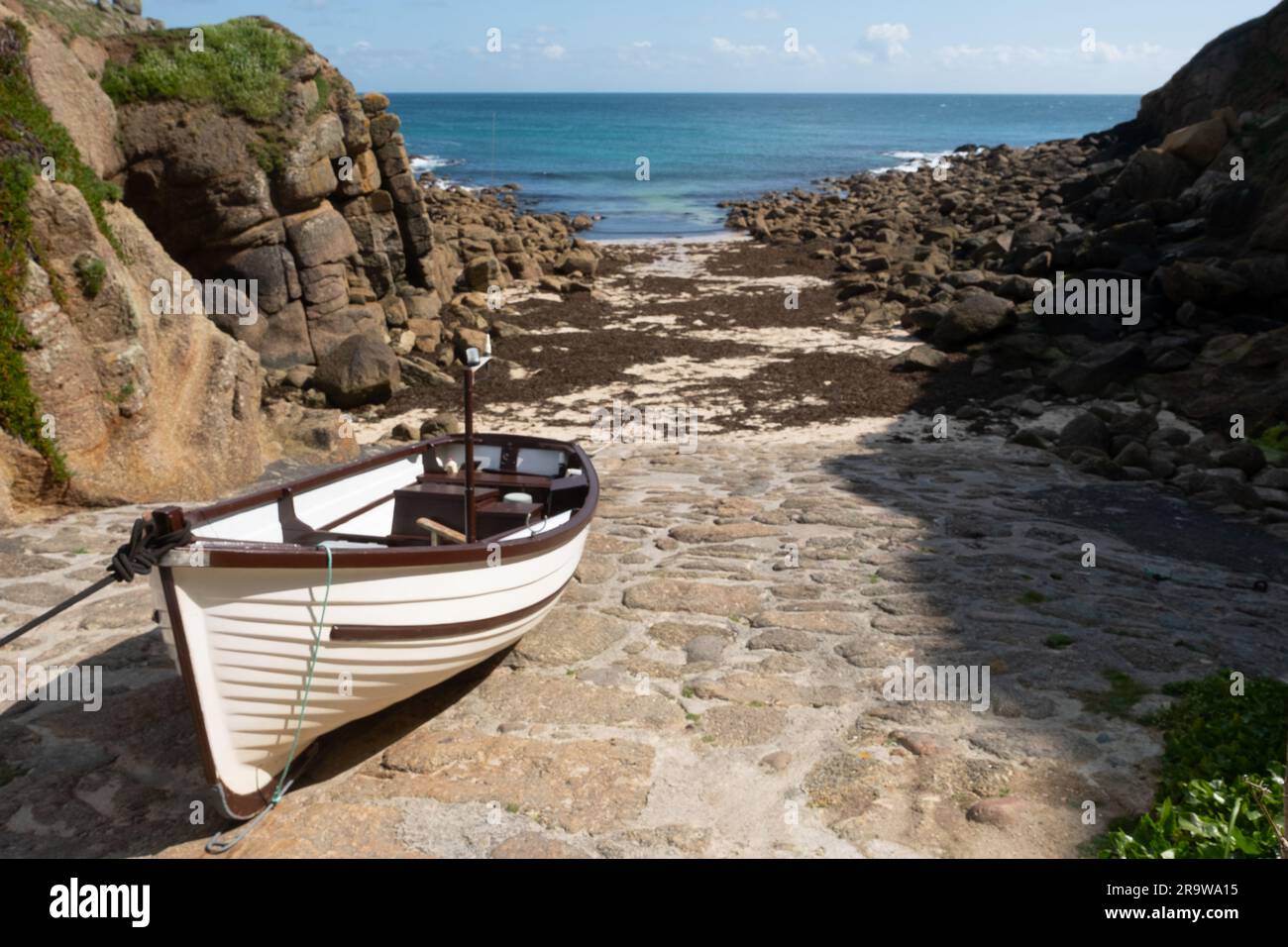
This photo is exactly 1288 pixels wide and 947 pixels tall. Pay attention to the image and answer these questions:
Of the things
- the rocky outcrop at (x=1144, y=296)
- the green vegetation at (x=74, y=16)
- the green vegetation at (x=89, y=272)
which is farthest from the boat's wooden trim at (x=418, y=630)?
the green vegetation at (x=74, y=16)

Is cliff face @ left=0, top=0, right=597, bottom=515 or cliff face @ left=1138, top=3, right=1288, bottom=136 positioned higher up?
cliff face @ left=1138, top=3, right=1288, bottom=136

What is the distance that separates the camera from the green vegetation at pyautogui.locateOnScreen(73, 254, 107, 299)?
949 centimetres

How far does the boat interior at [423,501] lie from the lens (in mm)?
6117

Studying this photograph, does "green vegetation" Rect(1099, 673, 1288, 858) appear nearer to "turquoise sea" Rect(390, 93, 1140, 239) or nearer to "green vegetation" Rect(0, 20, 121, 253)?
"green vegetation" Rect(0, 20, 121, 253)

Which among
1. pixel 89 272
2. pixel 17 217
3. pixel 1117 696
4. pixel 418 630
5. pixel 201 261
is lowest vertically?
pixel 1117 696

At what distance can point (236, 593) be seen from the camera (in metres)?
4.60

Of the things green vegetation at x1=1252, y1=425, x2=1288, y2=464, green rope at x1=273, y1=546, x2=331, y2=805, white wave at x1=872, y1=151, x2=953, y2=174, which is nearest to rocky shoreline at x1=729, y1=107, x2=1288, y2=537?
green vegetation at x1=1252, y1=425, x2=1288, y2=464

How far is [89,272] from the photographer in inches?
374

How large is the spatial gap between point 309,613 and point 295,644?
0.15 metres

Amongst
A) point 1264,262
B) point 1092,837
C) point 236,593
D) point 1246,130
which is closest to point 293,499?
point 236,593

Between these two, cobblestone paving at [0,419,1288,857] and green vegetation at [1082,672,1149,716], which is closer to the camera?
cobblestone paving at [0,419,1288,857]

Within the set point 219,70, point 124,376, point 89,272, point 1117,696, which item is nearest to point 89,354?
point 124,376

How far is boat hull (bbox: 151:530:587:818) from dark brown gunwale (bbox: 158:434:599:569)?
0.13ft

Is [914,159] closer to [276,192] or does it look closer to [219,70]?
[276,192]
